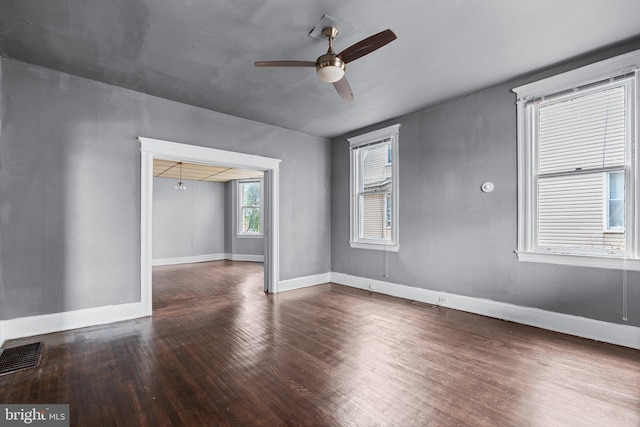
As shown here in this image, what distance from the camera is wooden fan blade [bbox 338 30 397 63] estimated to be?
2.17 meters

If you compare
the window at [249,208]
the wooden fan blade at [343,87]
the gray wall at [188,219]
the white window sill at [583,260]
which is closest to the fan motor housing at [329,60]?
the wooden fan blade at [343,87]

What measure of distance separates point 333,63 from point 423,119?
261 centimetres

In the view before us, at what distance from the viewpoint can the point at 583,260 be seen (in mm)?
3092

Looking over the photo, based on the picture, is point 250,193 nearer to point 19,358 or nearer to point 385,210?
point 385,210

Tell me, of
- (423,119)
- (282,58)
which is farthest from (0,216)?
(423,119)

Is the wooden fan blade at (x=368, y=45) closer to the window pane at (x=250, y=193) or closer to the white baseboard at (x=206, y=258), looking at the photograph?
the window pane at (x=250, y=193)

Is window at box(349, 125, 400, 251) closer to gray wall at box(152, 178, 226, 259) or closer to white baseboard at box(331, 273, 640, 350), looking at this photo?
white baseboard at box(331, 273, 640, 350)

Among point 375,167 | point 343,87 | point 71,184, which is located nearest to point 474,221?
point 375,167

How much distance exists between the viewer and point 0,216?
119 inches

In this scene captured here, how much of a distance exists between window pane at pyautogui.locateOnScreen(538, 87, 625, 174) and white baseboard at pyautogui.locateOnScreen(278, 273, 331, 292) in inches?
156

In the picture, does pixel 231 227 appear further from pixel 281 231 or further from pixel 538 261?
pixel 538 261

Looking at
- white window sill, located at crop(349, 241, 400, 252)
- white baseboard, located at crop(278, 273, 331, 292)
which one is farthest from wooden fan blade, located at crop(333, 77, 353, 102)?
white baseboard, located at crop(278, 273, 331, 292)

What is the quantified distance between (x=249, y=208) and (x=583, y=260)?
309 inches

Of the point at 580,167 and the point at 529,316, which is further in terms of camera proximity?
the point at 529,316
